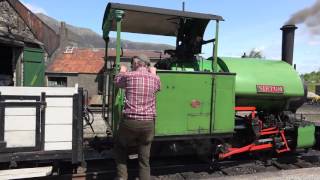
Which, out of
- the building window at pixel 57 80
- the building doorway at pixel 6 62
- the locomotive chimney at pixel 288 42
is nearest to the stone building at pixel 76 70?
the building window at pixel 57 80

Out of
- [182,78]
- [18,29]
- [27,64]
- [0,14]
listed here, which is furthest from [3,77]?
[182,78]

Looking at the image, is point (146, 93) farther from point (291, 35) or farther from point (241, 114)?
point (291, 35)

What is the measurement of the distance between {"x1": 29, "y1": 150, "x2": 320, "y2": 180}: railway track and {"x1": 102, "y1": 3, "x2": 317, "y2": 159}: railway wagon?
264mm

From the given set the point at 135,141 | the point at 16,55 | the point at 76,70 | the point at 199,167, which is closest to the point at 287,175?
the point at 199,167

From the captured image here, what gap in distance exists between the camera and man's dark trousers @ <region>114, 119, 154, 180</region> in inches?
213

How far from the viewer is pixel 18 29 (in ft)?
63.8

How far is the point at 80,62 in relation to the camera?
3919cm

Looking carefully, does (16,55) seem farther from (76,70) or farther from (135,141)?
(76,70)

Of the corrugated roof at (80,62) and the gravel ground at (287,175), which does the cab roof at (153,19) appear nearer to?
the gravel ground at (287,175)

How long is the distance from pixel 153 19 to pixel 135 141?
2319mm

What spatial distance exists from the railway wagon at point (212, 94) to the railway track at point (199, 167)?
0.26 m

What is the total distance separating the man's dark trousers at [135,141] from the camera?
5.41 meters

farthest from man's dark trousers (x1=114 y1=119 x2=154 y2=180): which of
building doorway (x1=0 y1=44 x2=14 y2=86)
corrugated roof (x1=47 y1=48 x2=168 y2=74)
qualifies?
corrugated roof (x1=47 y1=48 x2=168 y2=74)

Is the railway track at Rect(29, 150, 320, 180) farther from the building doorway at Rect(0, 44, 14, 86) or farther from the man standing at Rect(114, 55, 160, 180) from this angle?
the building doorway at Rect(0, 44, 14, 86)
